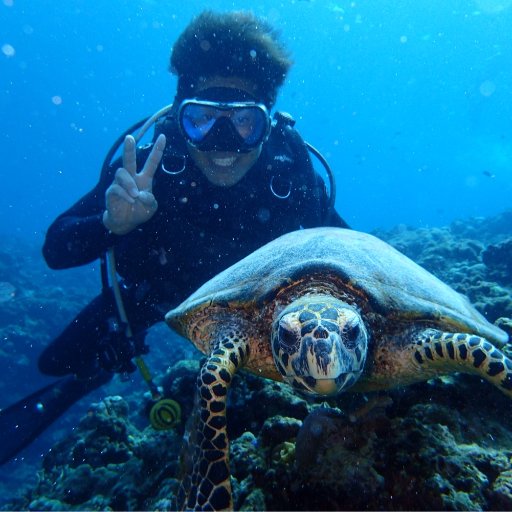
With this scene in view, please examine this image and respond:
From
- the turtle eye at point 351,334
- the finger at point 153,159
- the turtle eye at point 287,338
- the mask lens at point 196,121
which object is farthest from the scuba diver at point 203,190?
the turtle eye at point 351,334

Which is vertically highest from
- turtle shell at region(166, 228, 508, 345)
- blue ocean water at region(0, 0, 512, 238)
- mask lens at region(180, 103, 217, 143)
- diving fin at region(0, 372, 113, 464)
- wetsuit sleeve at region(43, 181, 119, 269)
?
blue ocean water at region(0, 0, 512, 238)

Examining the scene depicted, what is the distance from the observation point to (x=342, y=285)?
2.87 meters

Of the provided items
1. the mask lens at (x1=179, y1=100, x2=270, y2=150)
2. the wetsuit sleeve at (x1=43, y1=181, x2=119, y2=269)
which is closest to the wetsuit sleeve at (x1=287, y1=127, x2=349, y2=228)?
the mask lens at (x1=179, y1=100, x2=270, y2=150)

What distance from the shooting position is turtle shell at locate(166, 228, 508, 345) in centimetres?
275

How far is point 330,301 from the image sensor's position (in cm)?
257

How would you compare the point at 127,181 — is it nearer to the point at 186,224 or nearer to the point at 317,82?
the point at 186,224

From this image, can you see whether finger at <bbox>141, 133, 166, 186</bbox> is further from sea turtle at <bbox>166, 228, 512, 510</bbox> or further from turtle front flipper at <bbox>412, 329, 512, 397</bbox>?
turtle front flipper at <bbox>412, 329, 512, 397</bbox>

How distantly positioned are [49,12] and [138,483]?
98.4 m

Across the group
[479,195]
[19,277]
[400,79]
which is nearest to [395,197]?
[479,195]

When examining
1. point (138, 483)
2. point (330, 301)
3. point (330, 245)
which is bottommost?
point (138, 483)

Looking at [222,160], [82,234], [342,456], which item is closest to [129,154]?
[82,234]

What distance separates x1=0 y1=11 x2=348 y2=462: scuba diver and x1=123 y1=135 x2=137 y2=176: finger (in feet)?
2.99

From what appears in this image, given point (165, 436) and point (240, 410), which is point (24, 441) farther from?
point (240, 410)

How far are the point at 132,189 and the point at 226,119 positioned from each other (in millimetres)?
1920
